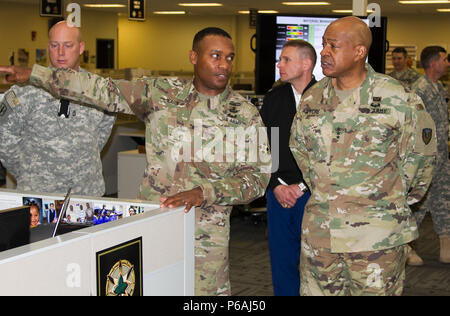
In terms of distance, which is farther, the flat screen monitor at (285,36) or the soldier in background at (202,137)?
the flat screen monitor at (285,36)

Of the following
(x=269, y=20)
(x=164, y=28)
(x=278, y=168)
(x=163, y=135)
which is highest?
(x=164, y=28)

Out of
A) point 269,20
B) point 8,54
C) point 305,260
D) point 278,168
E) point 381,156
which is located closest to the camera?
point 381,156

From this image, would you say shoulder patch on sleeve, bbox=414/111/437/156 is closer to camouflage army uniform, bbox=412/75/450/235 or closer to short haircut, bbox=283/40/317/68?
short haircut, bbox=283/40/317/68

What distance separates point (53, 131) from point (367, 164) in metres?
1.45

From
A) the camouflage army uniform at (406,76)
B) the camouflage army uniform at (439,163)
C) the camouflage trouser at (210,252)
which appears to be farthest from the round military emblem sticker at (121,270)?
the camouflage army uniform at (406,76)

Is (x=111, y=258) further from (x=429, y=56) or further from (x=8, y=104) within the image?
(x=429, y=56)

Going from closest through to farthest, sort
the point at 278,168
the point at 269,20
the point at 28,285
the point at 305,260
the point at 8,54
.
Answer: the point at 28,285 → the point at 305,260 → the point at 278,168 → the point at 269,20 → the point at 8,54

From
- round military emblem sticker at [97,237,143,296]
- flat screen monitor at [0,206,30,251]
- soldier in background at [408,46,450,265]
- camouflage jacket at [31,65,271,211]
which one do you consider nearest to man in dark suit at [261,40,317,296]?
camouflage jacket at [31,65,271,211]

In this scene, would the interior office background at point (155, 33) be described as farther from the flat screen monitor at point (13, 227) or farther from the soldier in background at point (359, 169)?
the flat screen monitor at point (13, 227)

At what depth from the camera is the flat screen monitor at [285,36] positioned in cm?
475
